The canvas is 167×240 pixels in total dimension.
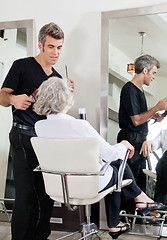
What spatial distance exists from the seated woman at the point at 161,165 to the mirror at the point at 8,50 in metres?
1.38

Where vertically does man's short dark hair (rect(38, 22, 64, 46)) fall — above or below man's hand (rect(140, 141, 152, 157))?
above

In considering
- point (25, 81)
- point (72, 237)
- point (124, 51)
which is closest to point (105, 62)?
point (124, 51)

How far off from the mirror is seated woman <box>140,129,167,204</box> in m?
1.38

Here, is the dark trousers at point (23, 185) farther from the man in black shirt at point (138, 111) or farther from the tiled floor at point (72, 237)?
the man in black shirt at point (138, 111)

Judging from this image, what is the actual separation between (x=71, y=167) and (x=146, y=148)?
104cm

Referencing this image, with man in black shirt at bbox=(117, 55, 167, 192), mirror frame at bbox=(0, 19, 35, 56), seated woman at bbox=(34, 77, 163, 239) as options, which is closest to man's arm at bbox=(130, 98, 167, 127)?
man in black shirt at bbox=(117, 55, 167, 192)

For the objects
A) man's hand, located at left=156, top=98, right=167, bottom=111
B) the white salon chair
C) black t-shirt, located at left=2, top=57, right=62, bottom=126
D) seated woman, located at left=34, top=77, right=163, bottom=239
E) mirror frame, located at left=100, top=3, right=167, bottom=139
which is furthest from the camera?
mirror frame, located at left=100, top=3, right=167, bottom=139

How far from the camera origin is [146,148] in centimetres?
320

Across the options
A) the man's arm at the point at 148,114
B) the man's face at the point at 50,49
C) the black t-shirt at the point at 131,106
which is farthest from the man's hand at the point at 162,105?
the man's face at the point at 50,49

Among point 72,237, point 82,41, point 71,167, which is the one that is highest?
point 82,41

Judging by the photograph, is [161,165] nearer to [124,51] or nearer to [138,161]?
[138,161]

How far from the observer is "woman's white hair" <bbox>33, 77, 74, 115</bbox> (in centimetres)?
248

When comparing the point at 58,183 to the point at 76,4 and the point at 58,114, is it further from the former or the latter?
the point at 76,4

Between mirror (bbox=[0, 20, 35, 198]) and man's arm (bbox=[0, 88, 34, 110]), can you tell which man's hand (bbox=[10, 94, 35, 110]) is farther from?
mirror (bbox=[0, 20, 35, 198])
